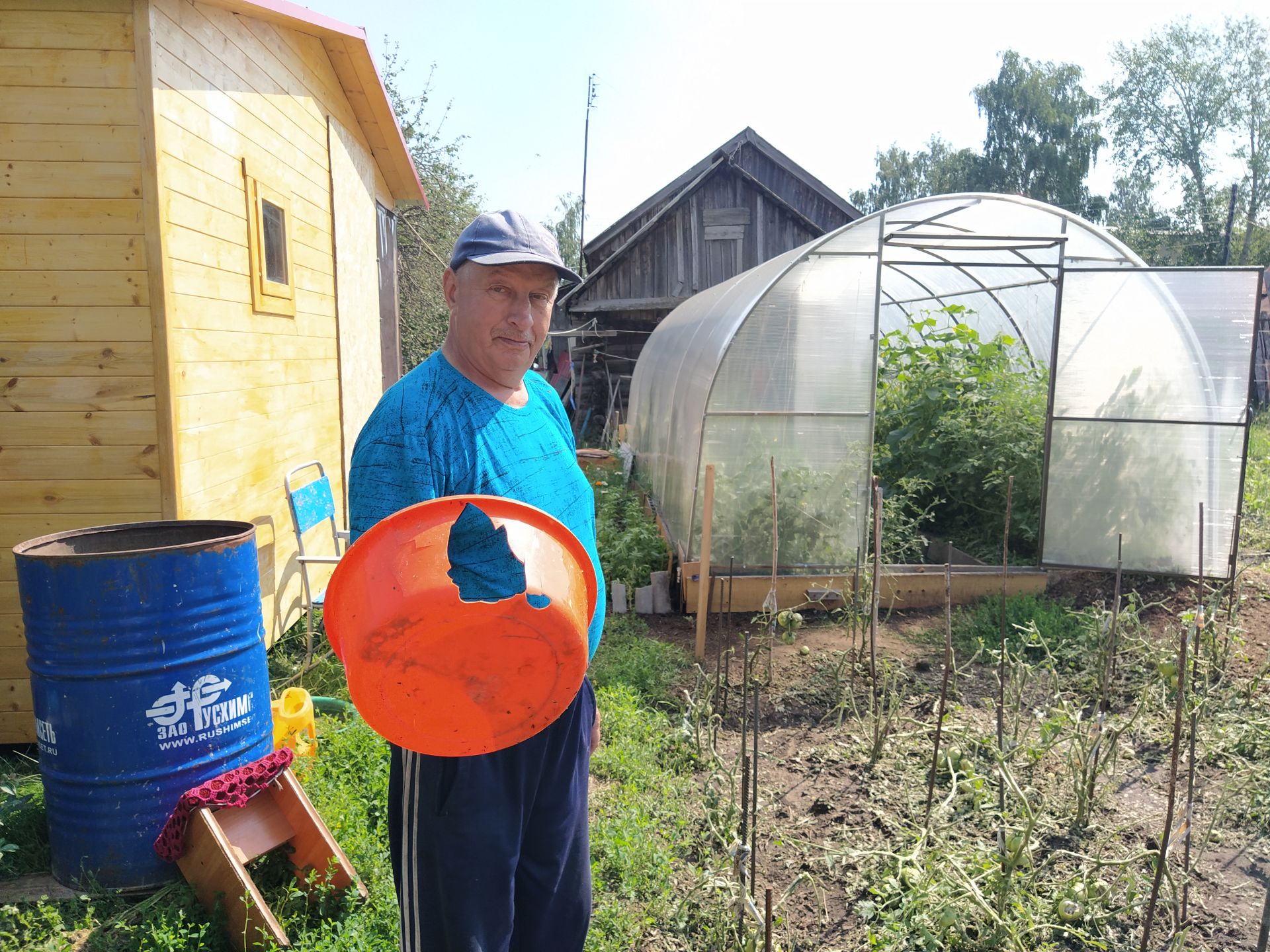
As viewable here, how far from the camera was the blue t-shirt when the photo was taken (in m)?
1.48

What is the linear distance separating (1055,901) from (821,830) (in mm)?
795

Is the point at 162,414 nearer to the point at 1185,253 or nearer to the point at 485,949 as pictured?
the point at 485,949

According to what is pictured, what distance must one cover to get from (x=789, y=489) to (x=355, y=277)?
12.4 feet

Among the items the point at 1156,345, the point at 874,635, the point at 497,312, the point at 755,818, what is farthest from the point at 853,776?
the point at 1156,345

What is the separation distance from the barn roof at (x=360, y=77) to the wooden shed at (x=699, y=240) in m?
6.83

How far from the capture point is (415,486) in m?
1.48

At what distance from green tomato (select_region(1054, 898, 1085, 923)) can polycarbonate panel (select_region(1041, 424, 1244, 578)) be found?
400 centimetres

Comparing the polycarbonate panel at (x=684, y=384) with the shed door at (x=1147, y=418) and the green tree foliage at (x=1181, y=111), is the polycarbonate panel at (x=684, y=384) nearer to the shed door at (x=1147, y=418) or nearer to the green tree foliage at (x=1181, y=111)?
the shed door at (x=1147, y=418)

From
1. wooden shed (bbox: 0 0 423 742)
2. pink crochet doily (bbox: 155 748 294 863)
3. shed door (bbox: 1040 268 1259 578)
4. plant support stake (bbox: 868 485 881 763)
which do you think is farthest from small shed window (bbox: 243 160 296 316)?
shed door (bbox: 1040 268 1259 578)

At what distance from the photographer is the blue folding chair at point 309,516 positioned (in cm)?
422

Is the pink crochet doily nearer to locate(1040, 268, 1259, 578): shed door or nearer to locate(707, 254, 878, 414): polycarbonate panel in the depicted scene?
locate(707, 254, 878, 414): polycarbonate panel

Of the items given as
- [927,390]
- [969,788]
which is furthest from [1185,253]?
[969,788]

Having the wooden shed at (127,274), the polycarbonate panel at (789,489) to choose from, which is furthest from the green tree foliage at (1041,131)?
the wooden shed at (127,274)

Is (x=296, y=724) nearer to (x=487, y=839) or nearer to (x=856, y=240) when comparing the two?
(x=487, y=839)
